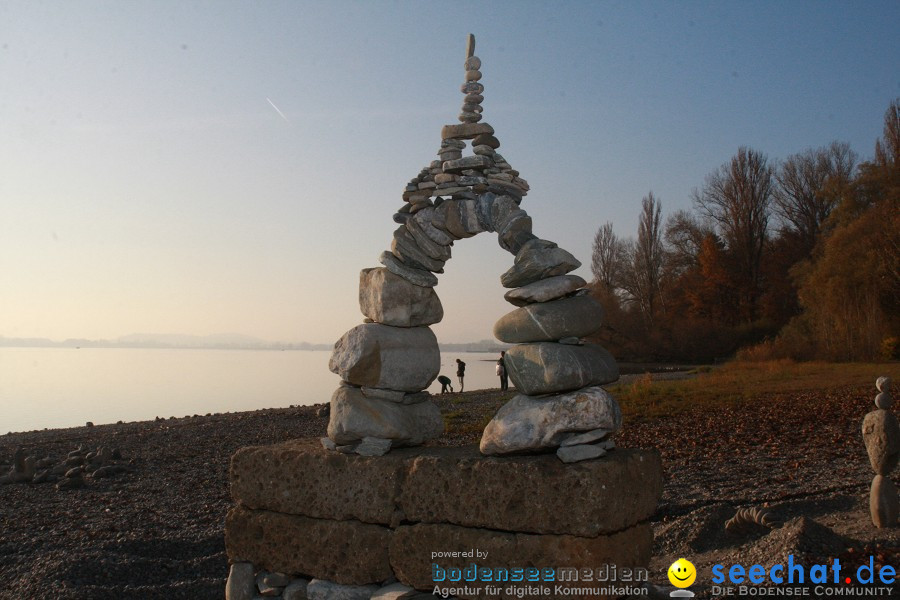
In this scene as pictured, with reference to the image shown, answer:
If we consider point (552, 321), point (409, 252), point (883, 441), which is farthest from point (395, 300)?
point (883, 441)

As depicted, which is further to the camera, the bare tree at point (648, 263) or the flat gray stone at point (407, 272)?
the bare tree at point (648, 263)

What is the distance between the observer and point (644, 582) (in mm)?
4828

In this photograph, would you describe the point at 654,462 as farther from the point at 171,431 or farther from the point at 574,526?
the point at 171,431

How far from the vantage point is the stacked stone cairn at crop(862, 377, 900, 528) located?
677 cm

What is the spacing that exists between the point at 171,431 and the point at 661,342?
3126cm

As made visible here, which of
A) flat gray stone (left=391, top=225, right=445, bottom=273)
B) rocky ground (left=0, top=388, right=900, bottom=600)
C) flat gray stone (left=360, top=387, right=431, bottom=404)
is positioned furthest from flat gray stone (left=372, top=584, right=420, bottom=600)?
flat gray stone (left=391, top=225, right=445, bottom=273)

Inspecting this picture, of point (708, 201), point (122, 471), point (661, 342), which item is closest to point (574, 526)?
point (122, 471)

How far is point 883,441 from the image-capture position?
6898 millimetres

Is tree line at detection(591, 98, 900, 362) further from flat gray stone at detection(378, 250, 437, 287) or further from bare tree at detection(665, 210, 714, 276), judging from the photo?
flat gray stone at detection(378, 250, 437, 287)

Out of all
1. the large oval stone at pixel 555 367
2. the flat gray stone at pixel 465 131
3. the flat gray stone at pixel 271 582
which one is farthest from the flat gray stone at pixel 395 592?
the flat gray stone at pixel 465 131

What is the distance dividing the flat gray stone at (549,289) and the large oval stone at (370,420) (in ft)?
4.29

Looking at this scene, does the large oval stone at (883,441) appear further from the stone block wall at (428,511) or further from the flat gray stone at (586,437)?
the flat gray stone at (586,437)

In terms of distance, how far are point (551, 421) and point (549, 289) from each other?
952mm

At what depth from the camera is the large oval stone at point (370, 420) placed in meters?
5.28
